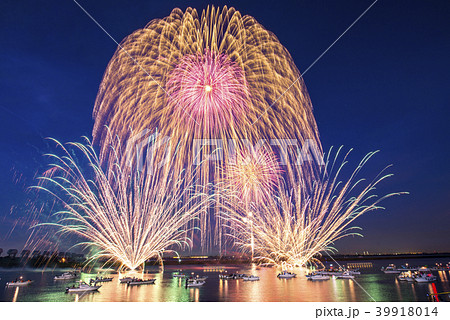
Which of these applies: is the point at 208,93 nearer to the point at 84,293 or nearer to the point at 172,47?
the point at 172,47

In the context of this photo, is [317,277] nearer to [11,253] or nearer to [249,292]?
[249,292]

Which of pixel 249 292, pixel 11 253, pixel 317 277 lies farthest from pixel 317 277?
pixel 11 253

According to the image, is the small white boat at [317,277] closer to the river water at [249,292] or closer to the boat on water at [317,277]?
the boat on water at [317,277]

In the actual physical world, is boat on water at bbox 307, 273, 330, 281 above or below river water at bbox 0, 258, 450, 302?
above

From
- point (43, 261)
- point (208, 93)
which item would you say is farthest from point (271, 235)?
point (43, 261)

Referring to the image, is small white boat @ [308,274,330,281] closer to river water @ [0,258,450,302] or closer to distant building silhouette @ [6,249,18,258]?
river water @ [0,258,450,302]

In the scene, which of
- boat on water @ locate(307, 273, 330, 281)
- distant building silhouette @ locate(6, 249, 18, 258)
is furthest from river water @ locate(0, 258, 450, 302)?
distant building silhouette @ locate(6, 249, 18, 258)

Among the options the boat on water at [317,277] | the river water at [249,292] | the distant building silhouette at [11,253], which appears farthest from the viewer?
the distant building silhouette at [11,253]

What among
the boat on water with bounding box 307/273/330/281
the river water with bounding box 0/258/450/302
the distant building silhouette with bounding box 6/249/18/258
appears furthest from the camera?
the distant building silhouette with bounding box 6/249/18/258

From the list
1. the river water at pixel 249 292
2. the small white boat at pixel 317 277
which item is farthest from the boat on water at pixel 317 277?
the river water at pixel 249 292
